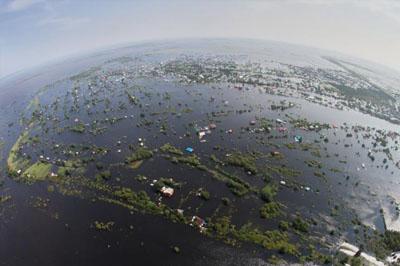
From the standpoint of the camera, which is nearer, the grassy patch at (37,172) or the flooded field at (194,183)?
the flooded field at (194,183)

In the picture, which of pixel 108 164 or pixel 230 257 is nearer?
pixel 230 257

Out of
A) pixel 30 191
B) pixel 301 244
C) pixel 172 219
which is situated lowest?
pixel 301 244

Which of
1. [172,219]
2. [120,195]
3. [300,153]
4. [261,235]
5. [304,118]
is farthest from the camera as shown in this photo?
[304,118]

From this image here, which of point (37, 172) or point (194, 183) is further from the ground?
point (37, 172)

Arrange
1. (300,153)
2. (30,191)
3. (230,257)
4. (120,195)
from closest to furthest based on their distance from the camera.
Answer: (230,257)
(120,195)
(30,191)
(300,153)

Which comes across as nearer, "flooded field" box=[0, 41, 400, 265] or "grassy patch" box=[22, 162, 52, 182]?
"flooded field" box=[0, 41, 400, 265]

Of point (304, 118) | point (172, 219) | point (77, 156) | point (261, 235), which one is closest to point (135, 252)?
point (172, 219)

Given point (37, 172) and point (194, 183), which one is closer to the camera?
point (194, 183)

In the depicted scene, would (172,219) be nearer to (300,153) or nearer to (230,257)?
(230,257)
